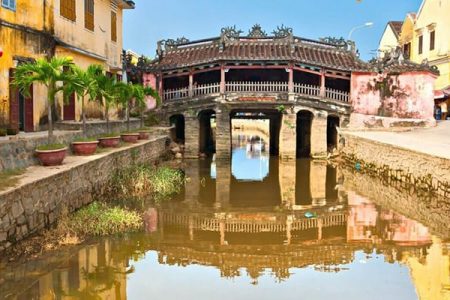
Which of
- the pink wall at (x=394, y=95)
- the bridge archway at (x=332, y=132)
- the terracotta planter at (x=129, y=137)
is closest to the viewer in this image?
the terracotta planter at (x=129, y=137)

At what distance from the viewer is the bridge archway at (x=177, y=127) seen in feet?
91.6

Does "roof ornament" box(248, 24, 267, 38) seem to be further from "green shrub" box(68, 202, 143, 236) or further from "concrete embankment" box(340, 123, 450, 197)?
"green shrub" box(68, 202, 143, 236)

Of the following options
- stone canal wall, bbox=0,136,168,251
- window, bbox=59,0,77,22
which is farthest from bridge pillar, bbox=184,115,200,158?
stone canal wall, bbox=0,136,168,251

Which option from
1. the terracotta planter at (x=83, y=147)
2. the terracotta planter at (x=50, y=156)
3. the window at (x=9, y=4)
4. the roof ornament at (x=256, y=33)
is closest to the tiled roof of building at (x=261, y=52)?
the roof ornament at (x=256, y=33)

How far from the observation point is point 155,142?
2184 cm

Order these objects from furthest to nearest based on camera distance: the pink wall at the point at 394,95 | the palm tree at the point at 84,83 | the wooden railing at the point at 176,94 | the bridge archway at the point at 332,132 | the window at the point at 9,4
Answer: the bridge archway at the point at 332,132 < the wooden railing at the point at 176,94 < the pink wall at the point at 394,95 < the window at the point at 9,4 < the palm tree at the point at 84,83

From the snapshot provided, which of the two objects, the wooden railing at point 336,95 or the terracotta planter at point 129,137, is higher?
the wooden railing at point 336,95

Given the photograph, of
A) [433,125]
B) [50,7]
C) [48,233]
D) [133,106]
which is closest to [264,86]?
[133,106]

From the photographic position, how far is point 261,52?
88.0 feet

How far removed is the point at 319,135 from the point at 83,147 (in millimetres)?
15313

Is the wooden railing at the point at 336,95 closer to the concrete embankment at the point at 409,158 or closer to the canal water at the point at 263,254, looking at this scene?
the concrete embankment at the point at 409,158

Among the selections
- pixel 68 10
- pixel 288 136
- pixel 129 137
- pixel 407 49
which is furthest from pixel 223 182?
pixel 407 49

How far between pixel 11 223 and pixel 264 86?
20.1 metres

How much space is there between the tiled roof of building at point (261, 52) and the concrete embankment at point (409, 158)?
4.73 metres
